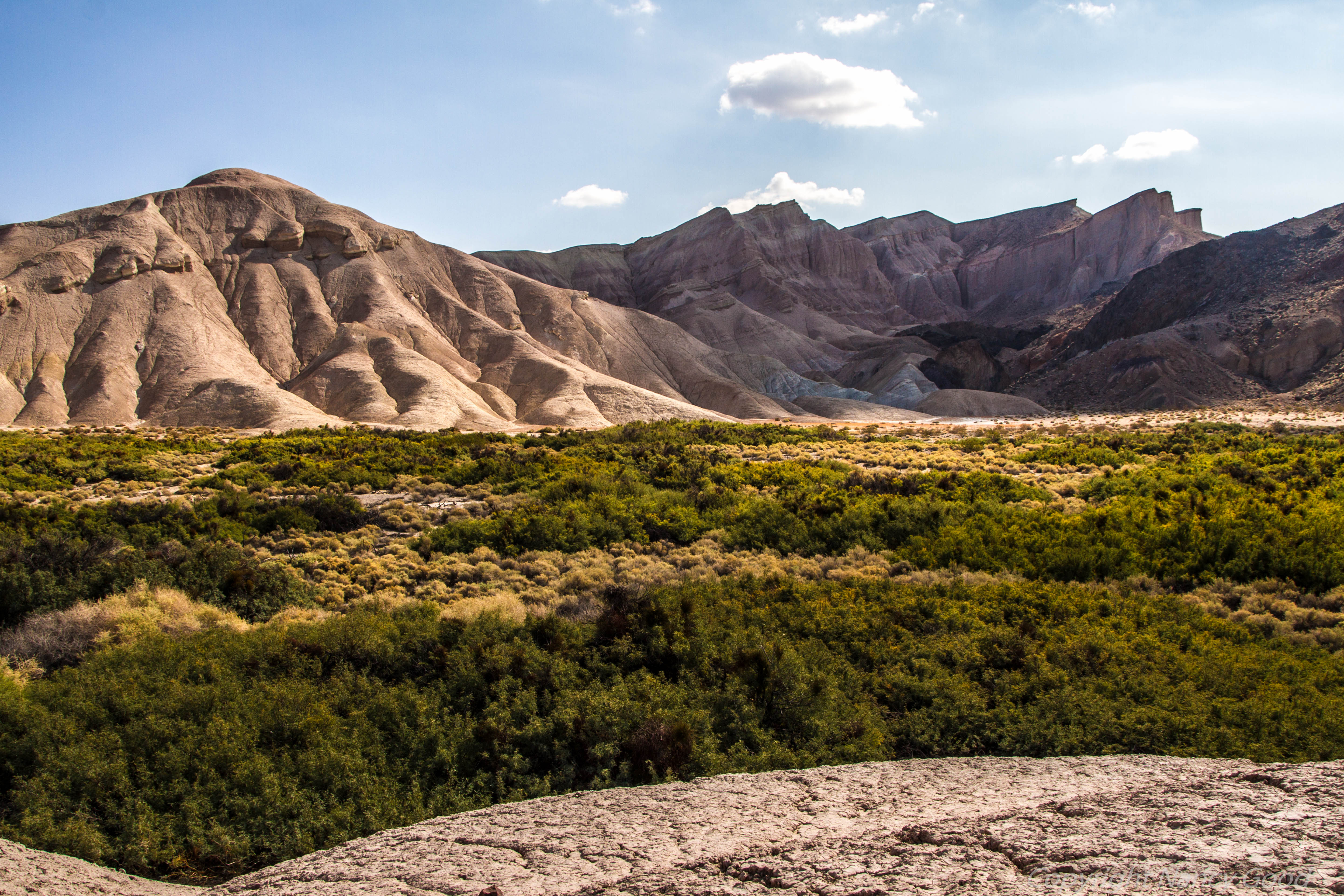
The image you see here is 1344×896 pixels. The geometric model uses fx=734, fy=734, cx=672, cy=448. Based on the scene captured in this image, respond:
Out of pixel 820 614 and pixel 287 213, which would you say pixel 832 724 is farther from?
pixel 287 213

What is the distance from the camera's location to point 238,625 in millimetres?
9914

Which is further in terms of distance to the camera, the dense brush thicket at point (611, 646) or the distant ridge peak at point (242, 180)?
the distant ridge peak at point (242, 180)

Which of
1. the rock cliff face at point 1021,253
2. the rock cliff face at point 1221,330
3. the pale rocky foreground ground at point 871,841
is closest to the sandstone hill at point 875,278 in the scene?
the rock cliff face at point 1021,253

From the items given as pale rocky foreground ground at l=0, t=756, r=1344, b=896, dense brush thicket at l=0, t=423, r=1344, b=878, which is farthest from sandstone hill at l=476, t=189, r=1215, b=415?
pale rocky foreground ground at l=0, t=756, r=1344, b=896

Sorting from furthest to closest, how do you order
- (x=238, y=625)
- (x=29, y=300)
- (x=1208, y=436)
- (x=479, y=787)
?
1. (x=29, y=300)
2. (x=1208, y=436)
3. (x=238, y=625)
4. (x=479, y=787)

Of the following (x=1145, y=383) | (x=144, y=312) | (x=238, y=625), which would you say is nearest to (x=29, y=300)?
(x=144, y=312)

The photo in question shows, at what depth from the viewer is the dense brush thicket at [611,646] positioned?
6062 mm

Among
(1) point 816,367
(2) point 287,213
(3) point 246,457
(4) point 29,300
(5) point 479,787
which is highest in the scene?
(2) point 287,213

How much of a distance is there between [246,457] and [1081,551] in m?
26.1

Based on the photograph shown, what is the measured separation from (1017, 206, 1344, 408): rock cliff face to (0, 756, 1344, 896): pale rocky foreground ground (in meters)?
74.7

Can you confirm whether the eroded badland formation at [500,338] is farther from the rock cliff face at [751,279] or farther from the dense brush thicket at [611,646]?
the dense brush thicket at [611,646]

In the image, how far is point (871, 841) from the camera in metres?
4.39

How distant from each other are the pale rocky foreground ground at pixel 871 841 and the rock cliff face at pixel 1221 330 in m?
74.7

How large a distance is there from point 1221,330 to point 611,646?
3566 inches
